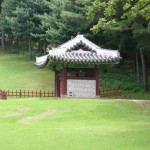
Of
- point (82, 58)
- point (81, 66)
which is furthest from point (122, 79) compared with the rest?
point (82, 58)

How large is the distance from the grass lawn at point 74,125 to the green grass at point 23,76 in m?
14.4

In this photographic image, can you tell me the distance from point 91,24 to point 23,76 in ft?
32.9

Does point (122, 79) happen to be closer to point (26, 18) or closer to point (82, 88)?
point (82, 88)

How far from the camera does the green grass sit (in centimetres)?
3878

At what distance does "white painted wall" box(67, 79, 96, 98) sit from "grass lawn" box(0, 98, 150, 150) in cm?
529

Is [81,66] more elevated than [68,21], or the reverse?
[68,21]

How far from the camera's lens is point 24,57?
58500mm

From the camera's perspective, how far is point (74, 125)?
17.7 meters

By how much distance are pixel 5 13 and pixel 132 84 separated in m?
27.2

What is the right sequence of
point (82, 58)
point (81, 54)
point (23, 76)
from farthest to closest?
point (23, 76) < point (81, 54) < point (82, 58)

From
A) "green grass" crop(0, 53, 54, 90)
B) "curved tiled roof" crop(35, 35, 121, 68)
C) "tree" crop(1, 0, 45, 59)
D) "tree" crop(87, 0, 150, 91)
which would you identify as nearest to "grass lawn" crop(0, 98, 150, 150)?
"tree" crop(87, 0, 150, 91)

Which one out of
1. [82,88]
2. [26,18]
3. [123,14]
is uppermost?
[26,18]

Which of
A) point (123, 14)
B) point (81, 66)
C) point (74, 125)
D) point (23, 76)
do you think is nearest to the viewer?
point (123, 14)

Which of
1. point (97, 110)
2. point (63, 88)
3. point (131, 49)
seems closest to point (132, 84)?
point (131, 49)
